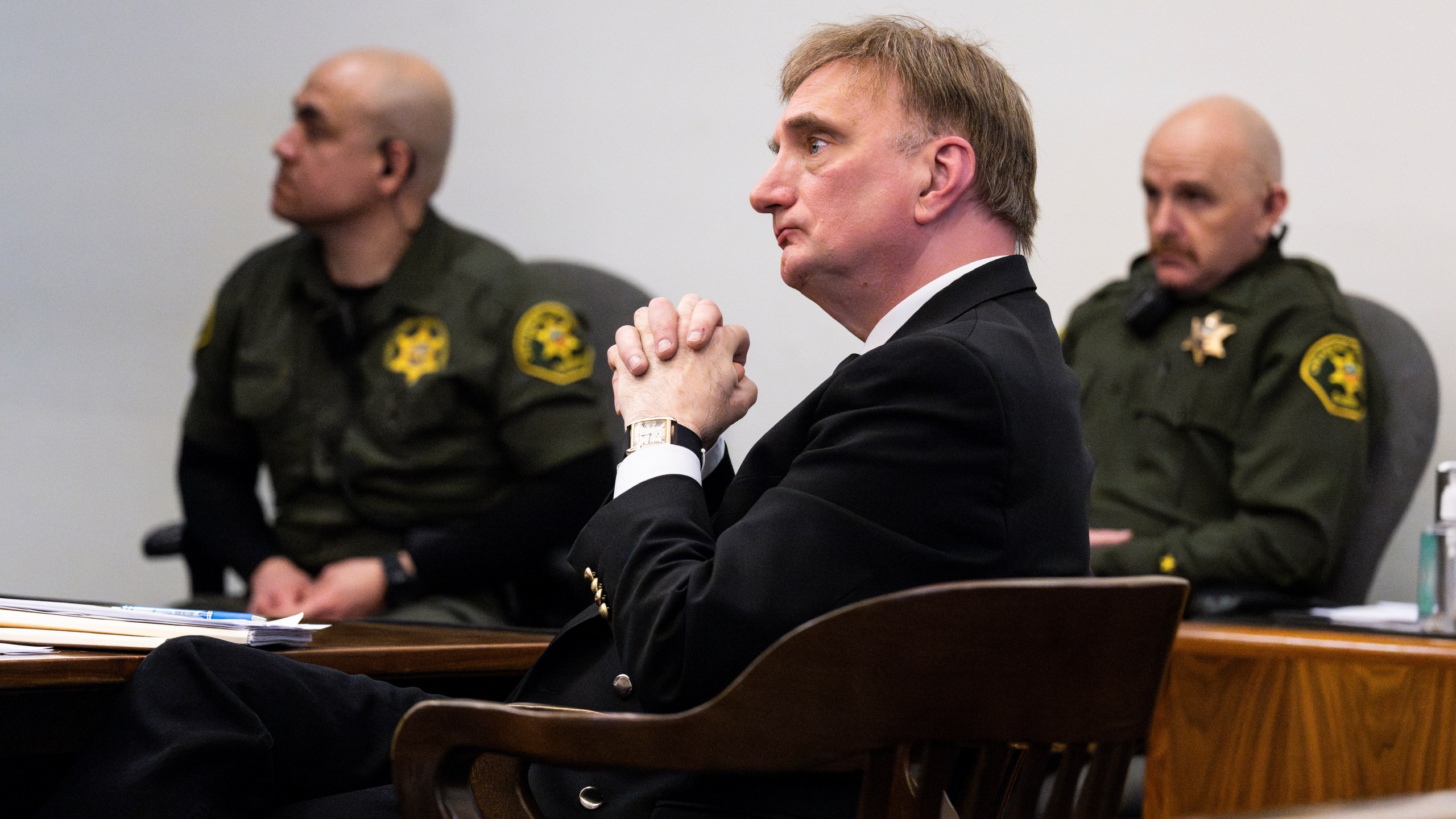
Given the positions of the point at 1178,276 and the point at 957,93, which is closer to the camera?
the point at 957,93

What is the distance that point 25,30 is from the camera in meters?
3.65

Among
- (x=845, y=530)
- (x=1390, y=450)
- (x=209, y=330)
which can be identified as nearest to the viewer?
(x=845, y=530)

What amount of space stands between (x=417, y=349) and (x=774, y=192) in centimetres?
144

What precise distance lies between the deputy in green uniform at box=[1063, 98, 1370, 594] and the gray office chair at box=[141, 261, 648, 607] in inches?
34.6

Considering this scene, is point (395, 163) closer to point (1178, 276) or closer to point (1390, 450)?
point (1178, 276)

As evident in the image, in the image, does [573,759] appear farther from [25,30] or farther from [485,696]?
[25,30]

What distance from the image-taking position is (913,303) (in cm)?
119

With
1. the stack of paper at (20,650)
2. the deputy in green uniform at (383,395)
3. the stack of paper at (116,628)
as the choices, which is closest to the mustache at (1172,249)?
the deputy in green uniform at (383,395)

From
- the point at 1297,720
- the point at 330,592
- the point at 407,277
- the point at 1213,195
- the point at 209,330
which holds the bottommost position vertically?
the point at 330,592

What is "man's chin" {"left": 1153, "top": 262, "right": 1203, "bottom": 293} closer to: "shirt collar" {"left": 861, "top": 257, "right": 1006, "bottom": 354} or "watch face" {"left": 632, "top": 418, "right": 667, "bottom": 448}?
"shirt collar" {"left": 861, "top": 257, "right": 1006, "bottom": 354}

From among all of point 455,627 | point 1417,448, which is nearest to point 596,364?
point 455,627

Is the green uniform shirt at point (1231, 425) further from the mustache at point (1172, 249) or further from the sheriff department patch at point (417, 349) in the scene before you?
the sheriff department patch at point (417, 349)

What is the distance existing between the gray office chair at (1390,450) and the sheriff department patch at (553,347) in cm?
131

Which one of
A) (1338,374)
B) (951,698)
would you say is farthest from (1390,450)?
(951,698)
